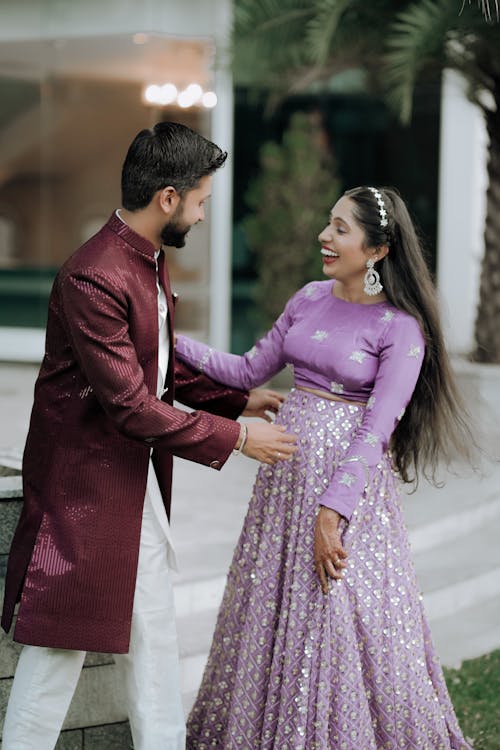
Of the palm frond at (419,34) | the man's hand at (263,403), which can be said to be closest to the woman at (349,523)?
the man's hand at (263,403)

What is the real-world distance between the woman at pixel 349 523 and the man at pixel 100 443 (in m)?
0.39

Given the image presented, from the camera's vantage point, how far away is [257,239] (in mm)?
11008

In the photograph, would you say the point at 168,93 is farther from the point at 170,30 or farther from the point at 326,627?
the point at 326,627

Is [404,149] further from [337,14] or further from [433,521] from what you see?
[433,521]

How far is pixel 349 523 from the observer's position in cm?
331

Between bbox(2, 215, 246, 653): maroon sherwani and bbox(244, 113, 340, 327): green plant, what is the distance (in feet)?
25.1

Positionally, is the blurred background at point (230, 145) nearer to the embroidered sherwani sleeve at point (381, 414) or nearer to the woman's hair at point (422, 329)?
the woman's hair at point (422, 329)

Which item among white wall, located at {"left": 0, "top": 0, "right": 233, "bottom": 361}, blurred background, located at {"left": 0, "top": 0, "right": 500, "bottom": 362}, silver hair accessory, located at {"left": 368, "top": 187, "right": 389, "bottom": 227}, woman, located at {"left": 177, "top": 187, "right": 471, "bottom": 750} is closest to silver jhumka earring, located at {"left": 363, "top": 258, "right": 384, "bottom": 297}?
woman, located at {"left": 177, "top": 187, "right": 471, "bottom": 750}

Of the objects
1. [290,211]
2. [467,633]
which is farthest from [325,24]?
[467,633]

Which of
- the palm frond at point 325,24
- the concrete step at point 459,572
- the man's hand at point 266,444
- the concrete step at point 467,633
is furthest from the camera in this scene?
the palm frond at point 325,24

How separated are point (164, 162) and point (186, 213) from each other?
0.48ft

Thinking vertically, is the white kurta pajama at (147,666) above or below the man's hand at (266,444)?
below

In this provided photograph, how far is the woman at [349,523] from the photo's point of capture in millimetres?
3256

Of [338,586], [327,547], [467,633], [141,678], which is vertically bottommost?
[467,633]
